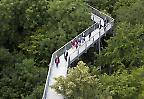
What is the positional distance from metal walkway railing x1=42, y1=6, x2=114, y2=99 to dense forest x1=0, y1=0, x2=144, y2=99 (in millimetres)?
1028

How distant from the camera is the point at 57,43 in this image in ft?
126

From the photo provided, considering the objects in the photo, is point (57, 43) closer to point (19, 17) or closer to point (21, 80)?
point (21, 80)

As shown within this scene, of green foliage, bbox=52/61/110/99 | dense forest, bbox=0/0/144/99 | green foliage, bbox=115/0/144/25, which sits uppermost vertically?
green foliage, bbox=52/61/110/99

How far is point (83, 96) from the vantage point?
2494cm

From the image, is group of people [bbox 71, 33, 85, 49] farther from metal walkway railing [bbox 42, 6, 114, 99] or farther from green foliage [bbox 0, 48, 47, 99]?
green foliage [bbox 0, 48, 47, 99]

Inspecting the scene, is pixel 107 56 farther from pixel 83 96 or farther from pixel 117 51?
pixel 83 96

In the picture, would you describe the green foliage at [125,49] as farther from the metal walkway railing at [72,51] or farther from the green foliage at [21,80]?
the green foliage at [21,80]

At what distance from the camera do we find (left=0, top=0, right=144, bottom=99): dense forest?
110 ft

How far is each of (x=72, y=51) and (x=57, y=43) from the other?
11.1ft

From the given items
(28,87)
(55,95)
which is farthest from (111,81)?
(28,87)

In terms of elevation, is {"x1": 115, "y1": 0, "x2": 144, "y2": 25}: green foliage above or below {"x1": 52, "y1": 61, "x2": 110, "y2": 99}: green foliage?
below

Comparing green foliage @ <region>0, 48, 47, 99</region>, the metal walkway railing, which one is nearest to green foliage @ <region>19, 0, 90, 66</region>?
the metal walkway railing

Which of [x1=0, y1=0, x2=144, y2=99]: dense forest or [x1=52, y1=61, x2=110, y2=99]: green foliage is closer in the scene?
[x1=52, y1=61, x2=110, y2=99]: green foliage

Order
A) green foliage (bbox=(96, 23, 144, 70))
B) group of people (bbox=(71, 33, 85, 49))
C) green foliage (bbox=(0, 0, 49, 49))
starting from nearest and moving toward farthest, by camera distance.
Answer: green foliage (bbox=(96, 23, 144, 70))
group of people (bbox=(71, 33, 85, 49))
green foliage (bbox=(0, 0, 49, 49))
